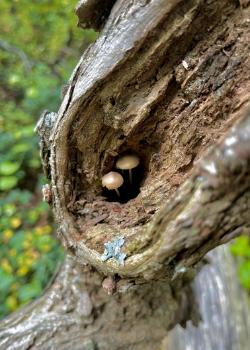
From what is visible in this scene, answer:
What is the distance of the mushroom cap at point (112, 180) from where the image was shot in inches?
49.9

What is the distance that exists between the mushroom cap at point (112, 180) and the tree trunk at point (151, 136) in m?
0.03

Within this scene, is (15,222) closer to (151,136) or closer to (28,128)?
(28,128)

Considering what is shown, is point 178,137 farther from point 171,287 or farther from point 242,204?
point 171,287

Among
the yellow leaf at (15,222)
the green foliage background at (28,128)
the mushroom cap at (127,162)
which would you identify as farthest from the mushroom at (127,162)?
the yellow leaf at (15,222)

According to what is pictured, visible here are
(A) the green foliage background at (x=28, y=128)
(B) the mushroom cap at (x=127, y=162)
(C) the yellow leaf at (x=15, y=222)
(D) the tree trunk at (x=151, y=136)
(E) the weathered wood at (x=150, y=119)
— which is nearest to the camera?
(D) the tree trunk at (x=151, y=136)

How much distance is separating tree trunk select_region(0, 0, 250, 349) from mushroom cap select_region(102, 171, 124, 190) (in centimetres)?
3

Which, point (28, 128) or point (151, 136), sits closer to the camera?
point (151, 136)

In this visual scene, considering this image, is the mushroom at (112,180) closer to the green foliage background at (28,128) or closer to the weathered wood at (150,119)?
the weathered wood at (150,119)

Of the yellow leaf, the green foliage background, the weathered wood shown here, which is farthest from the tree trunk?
the yellow leaf

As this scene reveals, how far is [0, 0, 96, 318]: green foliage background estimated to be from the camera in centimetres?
314

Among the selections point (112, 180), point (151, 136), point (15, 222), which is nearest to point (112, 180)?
point (112, 180)

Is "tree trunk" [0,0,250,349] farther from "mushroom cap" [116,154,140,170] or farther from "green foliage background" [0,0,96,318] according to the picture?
"green foliage background" [0,0,96,318]

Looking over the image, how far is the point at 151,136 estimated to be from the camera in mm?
1231

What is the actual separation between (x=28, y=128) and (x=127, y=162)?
8.05 ft
